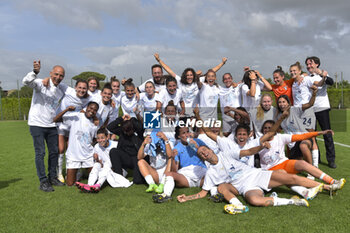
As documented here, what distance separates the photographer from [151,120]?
5.62 m

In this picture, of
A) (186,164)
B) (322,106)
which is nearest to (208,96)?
(186,164)

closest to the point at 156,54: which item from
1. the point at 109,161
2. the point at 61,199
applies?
the point at 109,161

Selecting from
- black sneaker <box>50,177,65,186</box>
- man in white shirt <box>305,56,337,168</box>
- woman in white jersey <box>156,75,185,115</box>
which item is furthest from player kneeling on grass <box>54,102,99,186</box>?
man in white shirt <box>305,56,337,168</box>

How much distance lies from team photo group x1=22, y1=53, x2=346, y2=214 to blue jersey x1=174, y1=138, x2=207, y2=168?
0.06 ft

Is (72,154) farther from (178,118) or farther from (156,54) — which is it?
(156,54)

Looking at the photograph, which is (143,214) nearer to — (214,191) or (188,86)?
(214,191)

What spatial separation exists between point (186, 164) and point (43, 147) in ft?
8.17

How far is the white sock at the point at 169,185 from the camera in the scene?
13.3 feet

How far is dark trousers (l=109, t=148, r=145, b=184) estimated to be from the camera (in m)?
4.90

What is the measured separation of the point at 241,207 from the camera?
338 centimetres

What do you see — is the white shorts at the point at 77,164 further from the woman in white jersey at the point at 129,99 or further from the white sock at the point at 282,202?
the white sock at the point at 282,202

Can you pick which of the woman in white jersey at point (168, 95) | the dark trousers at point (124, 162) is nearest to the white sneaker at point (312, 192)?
the dark trousers at point (124, 162)

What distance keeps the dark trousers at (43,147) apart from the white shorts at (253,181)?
10.4 feet

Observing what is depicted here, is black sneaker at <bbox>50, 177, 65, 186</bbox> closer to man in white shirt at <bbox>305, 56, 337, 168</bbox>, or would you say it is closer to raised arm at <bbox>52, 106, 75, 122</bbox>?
raised arm at <bbox>52, 106, 75, 122</bbox>
